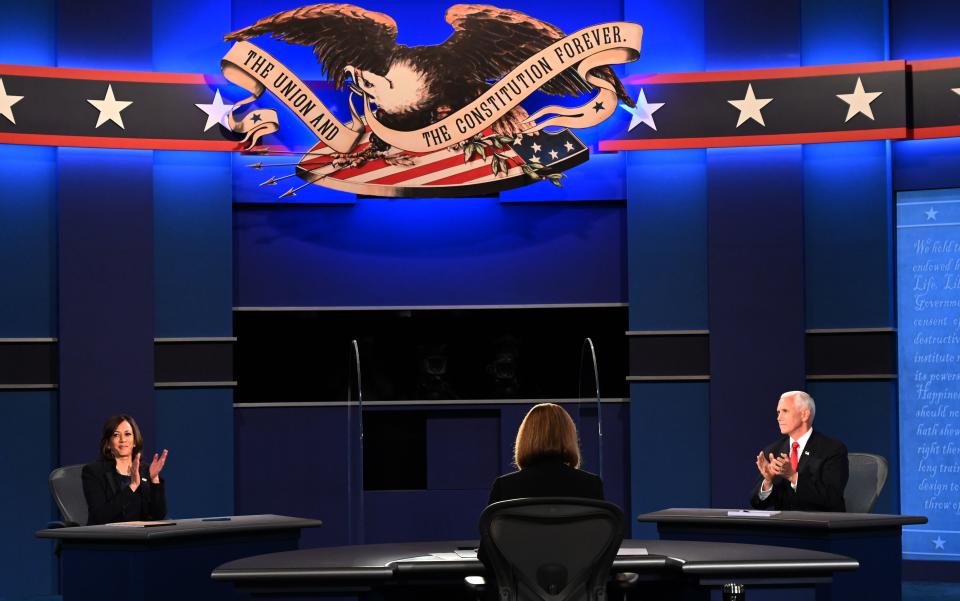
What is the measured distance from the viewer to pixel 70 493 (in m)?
5.57

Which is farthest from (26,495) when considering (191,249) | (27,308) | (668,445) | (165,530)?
(668,445)

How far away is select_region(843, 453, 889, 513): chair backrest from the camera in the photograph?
5551 millimetres

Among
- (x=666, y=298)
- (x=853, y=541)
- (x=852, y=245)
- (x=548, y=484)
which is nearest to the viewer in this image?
(x=548, y=484)

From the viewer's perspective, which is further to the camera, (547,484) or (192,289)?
(192,289)

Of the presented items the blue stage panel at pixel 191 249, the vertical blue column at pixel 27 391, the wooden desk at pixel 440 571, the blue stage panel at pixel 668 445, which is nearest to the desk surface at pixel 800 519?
the wooden desk at pixel 440 571

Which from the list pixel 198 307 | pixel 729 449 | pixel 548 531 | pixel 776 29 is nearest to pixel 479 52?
pixel 776 29

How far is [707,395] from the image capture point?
7477 mm

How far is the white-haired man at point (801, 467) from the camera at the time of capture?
546 centimetres

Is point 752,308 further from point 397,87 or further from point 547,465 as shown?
point 547,465

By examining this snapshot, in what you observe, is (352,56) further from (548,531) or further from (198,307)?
(548,531)

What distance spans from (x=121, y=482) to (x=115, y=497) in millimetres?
93

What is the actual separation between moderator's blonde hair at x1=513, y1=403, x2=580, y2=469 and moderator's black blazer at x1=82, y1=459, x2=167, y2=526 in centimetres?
235

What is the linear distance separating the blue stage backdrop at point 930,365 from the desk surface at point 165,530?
13.1 ft

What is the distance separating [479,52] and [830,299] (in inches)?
101
